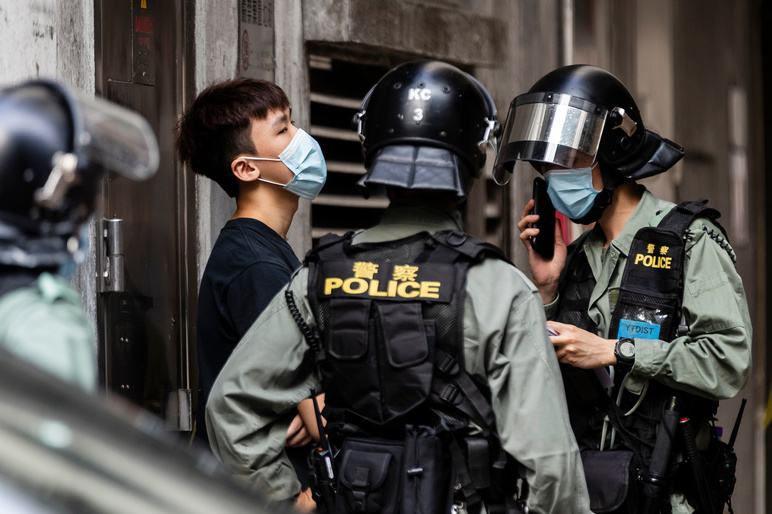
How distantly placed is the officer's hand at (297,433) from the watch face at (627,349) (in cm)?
97

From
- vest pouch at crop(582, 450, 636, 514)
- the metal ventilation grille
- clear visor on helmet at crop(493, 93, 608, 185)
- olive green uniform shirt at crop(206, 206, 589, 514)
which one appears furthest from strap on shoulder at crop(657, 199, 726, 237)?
the metal ventilation grille

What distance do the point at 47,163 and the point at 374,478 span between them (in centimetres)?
109

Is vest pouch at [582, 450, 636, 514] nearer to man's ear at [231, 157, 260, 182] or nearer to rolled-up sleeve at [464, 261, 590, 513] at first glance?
rolled-up sleeve at [464, 261, 590, 513]

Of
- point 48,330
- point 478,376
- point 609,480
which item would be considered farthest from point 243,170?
point 48,330

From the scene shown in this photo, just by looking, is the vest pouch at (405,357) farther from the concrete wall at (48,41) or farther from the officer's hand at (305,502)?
the concrete wall at (48,41)

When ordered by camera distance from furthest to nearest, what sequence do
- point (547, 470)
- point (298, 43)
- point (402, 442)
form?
1. point (298, 43)
2. point (402, 442)
3. point (547, 470)

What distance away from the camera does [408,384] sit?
210 cm

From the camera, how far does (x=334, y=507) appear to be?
2.23 metres

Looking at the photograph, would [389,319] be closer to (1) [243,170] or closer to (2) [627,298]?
(2) [627,298]

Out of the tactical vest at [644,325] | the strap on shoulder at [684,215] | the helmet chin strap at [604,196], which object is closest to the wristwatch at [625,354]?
the tactical vest at [644,325]

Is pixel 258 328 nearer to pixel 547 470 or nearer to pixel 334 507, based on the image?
pixel 334 507

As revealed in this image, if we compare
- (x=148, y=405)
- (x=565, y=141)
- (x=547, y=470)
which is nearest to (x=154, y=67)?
(x=148, y=405)

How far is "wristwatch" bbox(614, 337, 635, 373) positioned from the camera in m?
2.65

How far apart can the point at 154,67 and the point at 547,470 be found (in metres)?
2.44
